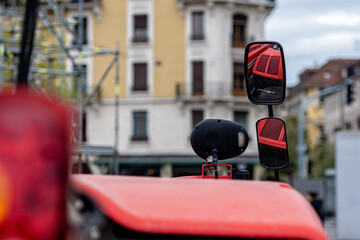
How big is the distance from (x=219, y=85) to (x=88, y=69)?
6413mm

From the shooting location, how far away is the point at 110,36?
42.4 m

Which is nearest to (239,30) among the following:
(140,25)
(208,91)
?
(208,91)

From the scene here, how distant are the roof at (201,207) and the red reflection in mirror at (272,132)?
1442 mm

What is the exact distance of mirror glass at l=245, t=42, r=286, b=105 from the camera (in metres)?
3.26

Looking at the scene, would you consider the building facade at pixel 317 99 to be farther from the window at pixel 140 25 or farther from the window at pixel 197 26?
the window at pixel 140 25

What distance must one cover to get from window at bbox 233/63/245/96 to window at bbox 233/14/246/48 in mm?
1105

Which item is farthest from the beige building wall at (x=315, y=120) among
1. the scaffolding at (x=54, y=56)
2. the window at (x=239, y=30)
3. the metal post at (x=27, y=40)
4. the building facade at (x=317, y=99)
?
the metal post at (x=27, y=40)

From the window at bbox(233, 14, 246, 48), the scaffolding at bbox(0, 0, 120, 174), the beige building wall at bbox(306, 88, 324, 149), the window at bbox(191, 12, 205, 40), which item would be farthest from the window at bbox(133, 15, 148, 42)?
the beige building wall at bbox(306, 88, 324, 149)

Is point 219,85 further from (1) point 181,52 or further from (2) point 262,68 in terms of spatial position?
(2) point 262,68

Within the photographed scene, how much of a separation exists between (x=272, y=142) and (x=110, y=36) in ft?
130

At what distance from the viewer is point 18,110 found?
1.15 meters

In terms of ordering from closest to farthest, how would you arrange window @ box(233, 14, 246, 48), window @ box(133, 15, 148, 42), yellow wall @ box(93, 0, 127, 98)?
yellow wall @ box(93, 0, 127, 98) < window @ box(133, 15, 148, 42) < window @ box(233, 14, 246, 48)

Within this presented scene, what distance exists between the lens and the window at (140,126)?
137ft

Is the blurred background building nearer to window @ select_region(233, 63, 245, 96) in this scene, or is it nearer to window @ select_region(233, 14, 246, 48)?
window @ select_region(233, 63, 245, 96)
